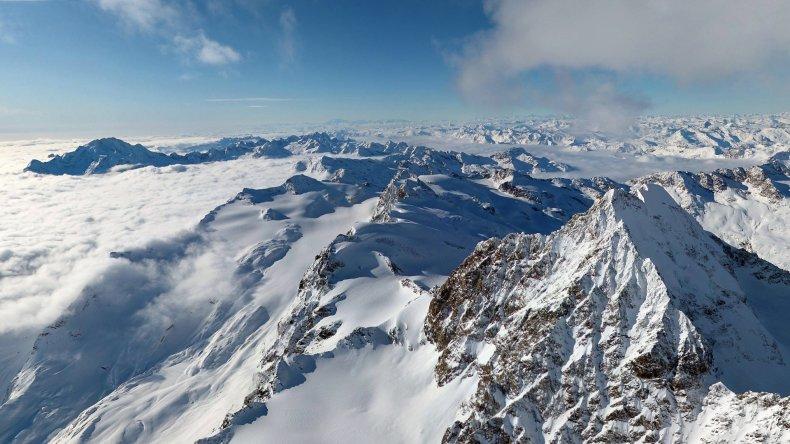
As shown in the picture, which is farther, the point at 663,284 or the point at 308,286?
the point at 308,286

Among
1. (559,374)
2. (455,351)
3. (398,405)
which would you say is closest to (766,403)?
(559,374)

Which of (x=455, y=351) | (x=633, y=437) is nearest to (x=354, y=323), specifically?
(x=455, y=351)

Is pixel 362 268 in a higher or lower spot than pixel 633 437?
lower

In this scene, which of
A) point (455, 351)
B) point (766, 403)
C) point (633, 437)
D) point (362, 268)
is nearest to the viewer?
point (766, 403)

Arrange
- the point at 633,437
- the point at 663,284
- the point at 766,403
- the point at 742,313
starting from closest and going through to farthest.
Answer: the point at 766,403, the point at 633,437, the point at 663,284, the point at 742,313

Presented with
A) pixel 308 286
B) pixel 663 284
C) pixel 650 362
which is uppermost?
pixel 663 284

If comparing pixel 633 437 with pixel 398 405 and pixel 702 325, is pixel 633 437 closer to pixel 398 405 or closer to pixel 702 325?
pixel 702 325
